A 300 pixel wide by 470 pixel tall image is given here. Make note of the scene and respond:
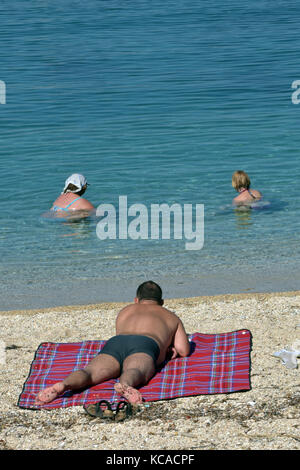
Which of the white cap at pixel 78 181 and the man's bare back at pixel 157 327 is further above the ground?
the white cap at pixel 78 181

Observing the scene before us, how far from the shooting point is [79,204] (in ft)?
39.2

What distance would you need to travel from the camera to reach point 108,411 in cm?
530

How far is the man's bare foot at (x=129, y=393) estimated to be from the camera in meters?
5.46

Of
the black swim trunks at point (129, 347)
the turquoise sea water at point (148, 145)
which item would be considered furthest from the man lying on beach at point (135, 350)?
the turquoise sea water at point (148, 145)

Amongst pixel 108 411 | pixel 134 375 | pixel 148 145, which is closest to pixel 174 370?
pixel 134 375

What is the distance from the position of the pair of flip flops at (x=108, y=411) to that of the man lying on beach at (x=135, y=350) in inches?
4.9

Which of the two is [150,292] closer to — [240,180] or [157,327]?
[157,327]

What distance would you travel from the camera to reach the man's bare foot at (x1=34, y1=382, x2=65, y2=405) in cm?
559

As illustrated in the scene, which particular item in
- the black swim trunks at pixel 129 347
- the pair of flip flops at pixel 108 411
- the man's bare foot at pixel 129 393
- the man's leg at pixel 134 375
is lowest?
the pair of flip flops at pixel 108 411

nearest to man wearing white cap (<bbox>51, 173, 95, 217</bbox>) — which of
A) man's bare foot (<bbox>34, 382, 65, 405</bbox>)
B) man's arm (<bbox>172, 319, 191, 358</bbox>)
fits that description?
man's arm (<bbox>172, 319, 191, 358</bbox>)

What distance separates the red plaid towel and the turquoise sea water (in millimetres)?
1956

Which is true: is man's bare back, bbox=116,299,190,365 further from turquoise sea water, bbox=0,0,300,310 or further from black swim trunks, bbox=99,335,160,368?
turquoise sea water, bbox=0,0,300,310

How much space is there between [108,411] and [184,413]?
541 mm

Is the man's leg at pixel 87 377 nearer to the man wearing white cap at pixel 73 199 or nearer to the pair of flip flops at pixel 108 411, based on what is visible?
the pair of flip flops at pixel 108 411
